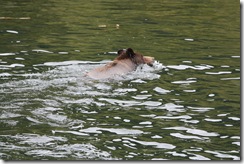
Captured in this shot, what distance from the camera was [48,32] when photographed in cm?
1983

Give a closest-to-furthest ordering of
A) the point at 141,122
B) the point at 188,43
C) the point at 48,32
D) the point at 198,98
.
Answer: the point at 141,122, the point at 198,98, the point at 188,43, the point at 48,32

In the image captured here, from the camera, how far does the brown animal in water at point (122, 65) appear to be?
47.0 feet

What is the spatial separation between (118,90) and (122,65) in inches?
79.8

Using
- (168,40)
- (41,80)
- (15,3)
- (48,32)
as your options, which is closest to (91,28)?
(48,32)

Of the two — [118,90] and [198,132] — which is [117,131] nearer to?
[198,132]

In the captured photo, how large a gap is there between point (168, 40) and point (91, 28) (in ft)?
10.1

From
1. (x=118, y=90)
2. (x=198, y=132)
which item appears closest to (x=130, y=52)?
(x=118, y=90)

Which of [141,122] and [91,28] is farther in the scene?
[91,28]

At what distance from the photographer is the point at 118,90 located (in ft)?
43.7

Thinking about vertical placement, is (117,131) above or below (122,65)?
below

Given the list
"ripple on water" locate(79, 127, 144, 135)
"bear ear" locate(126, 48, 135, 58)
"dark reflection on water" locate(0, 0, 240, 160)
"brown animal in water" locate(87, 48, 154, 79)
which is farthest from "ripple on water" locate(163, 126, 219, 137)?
"bear ear" locate(126, 48, 135, 58)

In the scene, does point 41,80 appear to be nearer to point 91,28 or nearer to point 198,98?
point 198,98

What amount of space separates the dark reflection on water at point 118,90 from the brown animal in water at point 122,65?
209mm

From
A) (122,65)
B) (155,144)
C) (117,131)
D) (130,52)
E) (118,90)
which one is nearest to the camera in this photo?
(155,144)
